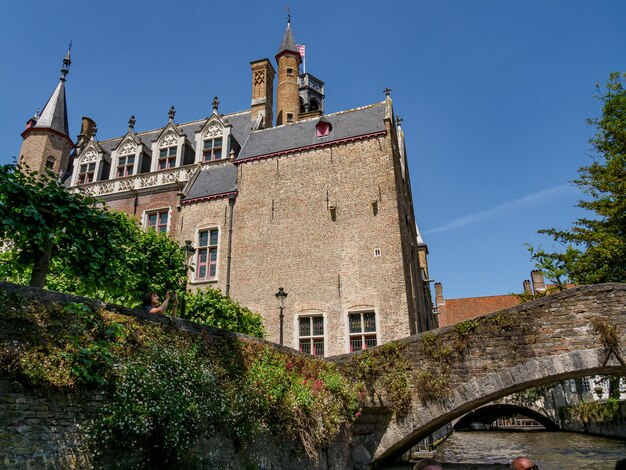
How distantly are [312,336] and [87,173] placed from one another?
15280mm

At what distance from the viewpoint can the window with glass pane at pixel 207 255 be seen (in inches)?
745

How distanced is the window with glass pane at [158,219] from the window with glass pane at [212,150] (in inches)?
136

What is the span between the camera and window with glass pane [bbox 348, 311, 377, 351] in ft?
51.2

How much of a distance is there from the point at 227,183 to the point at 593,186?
49.4 ft

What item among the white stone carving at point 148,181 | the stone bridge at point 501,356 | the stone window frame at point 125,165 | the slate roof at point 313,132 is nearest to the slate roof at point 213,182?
the slate roof at point 313,132

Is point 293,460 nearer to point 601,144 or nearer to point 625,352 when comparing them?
point 625,352

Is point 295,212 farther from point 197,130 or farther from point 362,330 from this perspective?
point 197,130

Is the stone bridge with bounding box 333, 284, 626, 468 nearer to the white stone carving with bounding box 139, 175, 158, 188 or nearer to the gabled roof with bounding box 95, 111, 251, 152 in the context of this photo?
the white stone carving with bounding box 139, 175, 158, 188

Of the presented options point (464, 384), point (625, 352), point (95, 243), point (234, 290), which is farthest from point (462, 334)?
point (234, 290)

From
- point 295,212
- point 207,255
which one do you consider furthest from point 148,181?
point 295,212

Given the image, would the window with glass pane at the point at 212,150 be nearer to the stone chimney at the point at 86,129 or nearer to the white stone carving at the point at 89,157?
the white stone carving at the point at 89,157

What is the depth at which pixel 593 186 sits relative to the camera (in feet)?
61.8

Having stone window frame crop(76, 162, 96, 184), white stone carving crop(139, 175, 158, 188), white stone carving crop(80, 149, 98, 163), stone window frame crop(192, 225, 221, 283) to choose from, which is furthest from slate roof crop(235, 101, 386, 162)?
stone window frame crop(76, 162, 96, 184)

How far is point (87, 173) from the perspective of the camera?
23.9 metres
